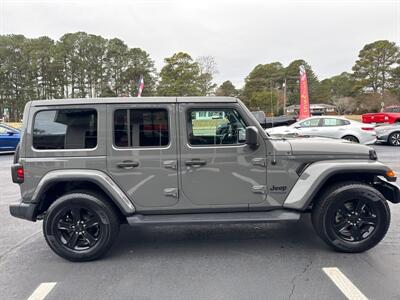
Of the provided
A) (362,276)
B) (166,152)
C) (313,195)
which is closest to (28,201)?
(166,152)

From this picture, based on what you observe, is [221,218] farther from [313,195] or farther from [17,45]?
[17,45]

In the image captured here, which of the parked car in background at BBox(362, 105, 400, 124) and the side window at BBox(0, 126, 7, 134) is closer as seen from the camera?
the side window at BBox(0, 126, 7, 134)

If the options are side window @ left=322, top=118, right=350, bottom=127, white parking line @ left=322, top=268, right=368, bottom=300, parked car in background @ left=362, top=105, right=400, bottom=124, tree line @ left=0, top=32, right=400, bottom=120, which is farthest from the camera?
tree line @ left=0, top=32, right=400, bottom=120

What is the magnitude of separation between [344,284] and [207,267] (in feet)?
4.53

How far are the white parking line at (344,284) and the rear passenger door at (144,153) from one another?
6.04ft

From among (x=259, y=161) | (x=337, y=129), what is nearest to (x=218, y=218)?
(x=259, y=161)

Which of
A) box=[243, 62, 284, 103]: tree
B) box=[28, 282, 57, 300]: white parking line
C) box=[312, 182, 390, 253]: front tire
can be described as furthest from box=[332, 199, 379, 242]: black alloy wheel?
box=[243, 62, 284, 103]: tree

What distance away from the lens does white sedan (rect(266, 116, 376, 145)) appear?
12398 mm

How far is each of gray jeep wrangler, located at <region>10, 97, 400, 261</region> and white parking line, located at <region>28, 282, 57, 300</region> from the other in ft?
1.61

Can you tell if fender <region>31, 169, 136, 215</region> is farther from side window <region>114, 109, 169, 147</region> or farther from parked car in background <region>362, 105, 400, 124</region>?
parked car in background <region>362, 105, 400, 124</region>

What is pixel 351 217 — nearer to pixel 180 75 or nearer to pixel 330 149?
pixel 330 149

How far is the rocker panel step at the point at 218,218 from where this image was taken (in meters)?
3.68

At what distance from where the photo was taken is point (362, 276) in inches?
126

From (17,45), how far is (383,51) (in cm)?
6515
